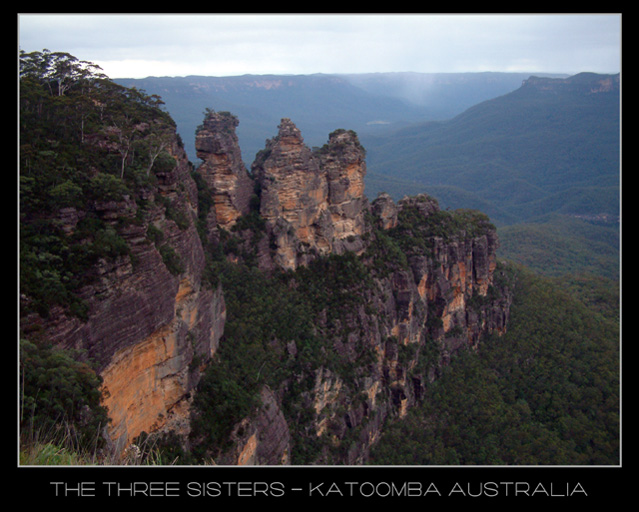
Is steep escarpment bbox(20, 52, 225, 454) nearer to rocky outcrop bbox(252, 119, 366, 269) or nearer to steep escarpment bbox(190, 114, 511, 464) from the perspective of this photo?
steep escarpment bbox(190, 114, 511, 464)

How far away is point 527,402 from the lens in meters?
39.4

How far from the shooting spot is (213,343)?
24125mm

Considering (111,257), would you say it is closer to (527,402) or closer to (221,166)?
(221,166)

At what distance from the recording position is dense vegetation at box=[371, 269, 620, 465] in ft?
109

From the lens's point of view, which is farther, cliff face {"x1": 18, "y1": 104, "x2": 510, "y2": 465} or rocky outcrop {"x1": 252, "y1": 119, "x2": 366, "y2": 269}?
rocky outcrop {"x1": 252, "y1": 119, "x2": 366, "y2": 269}

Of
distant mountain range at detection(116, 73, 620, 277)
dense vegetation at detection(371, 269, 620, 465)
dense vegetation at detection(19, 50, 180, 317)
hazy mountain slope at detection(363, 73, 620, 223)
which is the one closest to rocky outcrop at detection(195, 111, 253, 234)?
dense vegetation at detection(19, 50, 180, 317)

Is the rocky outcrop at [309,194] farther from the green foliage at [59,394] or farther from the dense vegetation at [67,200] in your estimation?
the green foliage at [59,394]

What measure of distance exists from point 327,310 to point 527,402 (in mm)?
19189

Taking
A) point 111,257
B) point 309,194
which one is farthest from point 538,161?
point 111,257

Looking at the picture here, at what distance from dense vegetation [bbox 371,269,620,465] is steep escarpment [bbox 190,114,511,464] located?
2.03 meters

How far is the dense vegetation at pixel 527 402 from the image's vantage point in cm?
3328

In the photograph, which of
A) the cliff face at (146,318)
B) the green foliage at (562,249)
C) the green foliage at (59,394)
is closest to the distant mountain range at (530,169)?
the green foliage at (562,249)

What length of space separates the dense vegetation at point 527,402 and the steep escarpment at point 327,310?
203cm

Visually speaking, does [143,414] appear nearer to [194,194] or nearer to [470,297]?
[194,194]
